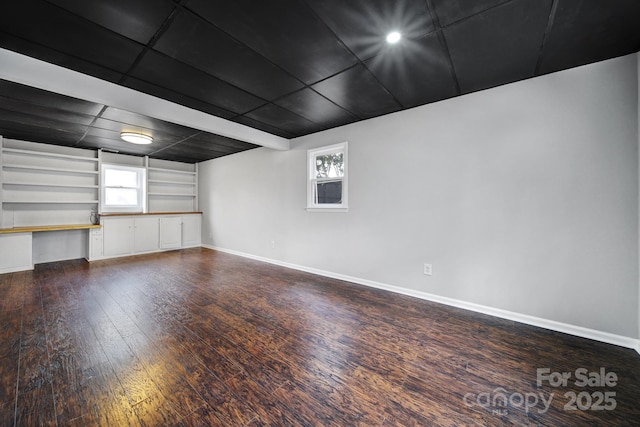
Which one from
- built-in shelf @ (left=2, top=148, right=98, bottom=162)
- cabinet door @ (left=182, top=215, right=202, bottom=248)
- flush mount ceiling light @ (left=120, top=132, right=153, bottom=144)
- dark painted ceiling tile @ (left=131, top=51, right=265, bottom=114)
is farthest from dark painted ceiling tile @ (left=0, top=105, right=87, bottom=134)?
cabinet door @ (left=182, top=215, right=202, bottom=248)

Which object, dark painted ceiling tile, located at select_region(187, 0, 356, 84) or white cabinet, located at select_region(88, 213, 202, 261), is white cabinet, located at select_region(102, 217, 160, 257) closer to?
white cabinet, located at select_region(88, 213, 202, 261)

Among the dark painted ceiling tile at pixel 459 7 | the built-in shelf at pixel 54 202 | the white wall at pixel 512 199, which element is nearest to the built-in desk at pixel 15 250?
the built-in shelf at pixel 54 202

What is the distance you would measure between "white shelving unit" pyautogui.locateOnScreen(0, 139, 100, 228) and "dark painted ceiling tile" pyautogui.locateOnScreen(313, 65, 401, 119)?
18.1ft

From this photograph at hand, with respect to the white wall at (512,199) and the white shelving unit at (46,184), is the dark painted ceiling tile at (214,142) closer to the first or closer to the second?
the white wall at (512,199)

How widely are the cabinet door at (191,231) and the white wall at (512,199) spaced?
178 inches

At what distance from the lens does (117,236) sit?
17.6ft

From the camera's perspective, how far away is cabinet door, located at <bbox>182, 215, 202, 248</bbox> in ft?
21.4

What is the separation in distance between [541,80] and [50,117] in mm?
5941

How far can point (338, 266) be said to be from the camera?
3.91 meters

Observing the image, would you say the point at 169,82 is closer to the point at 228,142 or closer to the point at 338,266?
the point at 228,142

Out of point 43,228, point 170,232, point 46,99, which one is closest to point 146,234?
point 170,232

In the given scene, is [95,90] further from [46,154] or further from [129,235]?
[129,235]

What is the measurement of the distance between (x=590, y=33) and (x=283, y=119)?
10.2 ft

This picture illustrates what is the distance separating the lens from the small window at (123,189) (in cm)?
557
